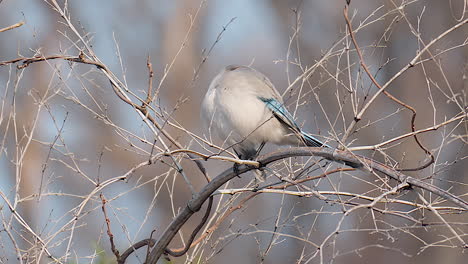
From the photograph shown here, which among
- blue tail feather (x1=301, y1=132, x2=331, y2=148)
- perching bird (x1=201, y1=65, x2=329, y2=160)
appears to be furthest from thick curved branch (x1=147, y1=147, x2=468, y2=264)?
perching bird (x1=201, y1=65, x2=329, y2=160)

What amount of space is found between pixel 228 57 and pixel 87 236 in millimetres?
4439

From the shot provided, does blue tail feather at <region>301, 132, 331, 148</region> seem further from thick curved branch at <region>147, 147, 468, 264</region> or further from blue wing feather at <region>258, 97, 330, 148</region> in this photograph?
thick curved branch at <region>147, 147, 468, 264</region>

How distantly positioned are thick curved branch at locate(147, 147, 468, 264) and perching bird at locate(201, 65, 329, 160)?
2.85 feet

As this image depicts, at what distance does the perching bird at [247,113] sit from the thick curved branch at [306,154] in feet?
2.85

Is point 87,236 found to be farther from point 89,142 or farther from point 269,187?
point 269,187

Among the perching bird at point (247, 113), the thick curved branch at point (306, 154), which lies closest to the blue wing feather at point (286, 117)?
the perching bird at point (247, 113)

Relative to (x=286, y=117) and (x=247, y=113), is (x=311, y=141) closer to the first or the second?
(x=286, y=117)

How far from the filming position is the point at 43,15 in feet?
44.0

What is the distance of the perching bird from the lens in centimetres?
514

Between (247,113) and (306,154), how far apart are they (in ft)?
4.66

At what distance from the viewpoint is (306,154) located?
381 centimetres

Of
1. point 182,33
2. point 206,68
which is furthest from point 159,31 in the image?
point 206,68

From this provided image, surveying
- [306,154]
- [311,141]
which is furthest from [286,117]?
[306,154]

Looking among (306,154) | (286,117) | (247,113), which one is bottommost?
(306,154)
